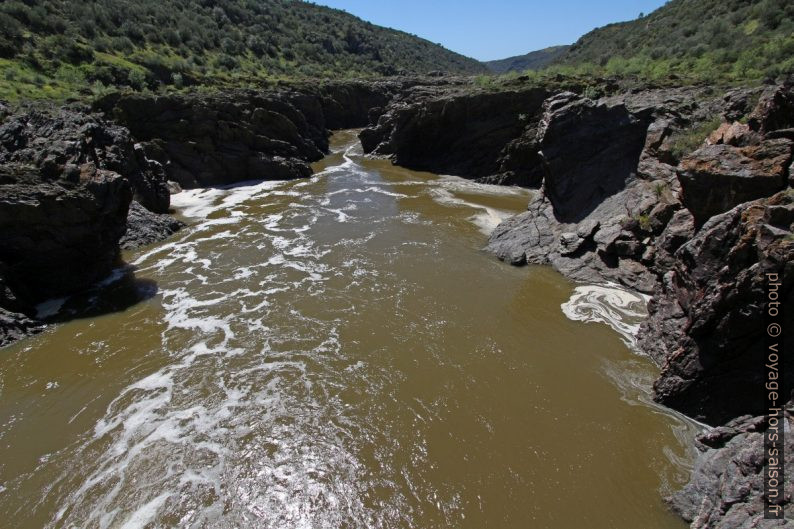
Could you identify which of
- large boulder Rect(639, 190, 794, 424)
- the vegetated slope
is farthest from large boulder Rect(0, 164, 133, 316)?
the vegetated slope

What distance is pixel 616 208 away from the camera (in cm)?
2084

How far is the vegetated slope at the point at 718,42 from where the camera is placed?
31.8 meters

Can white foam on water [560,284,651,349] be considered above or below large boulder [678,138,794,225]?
below

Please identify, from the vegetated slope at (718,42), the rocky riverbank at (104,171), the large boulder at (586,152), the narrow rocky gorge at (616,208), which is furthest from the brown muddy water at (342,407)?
the vegetated slope at (718,42)

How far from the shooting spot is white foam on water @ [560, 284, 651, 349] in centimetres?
1539

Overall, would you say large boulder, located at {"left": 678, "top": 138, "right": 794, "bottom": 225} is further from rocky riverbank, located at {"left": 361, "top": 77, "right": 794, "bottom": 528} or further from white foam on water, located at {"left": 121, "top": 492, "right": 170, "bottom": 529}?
white foam on water, located at {"left": 121, "top": 492, "right": 170, "bottom": 529}

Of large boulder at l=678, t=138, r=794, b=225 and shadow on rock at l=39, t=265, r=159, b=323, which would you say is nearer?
large boulder at l=678, t=138, r=794, b=225

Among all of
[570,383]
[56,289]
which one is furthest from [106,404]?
[570,383]

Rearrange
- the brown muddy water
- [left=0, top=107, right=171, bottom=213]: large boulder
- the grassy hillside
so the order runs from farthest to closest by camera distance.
A: the grassy hillside → [left=0, top=107, right=171, bottom=213]: large boulder → the brown muddy water

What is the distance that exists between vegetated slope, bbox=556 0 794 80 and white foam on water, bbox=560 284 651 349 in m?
22.6

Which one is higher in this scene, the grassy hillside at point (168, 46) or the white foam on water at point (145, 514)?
the grassy hillside at point (168, 46)

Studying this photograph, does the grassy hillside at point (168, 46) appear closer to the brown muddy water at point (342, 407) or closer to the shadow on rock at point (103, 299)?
the shadow on rock at point (103, 299)

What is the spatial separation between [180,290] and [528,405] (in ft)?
48.1

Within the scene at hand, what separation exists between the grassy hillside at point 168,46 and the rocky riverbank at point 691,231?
121 ft
